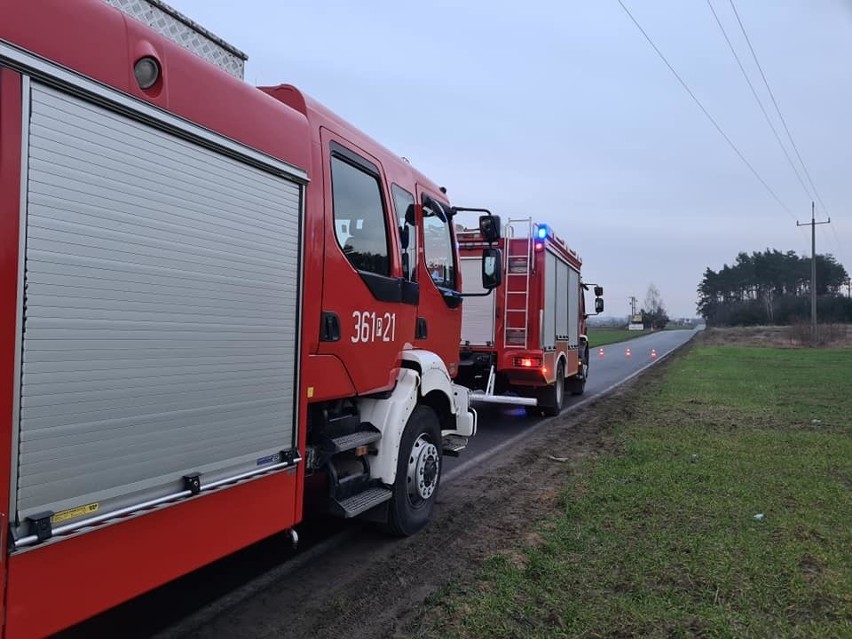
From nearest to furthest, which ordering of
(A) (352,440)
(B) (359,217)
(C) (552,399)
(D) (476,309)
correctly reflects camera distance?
(A) (352,440), (B) (359,217), (D) (476,309), (C) (552,399)

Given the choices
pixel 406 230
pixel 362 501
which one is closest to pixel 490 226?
pixel 406 230

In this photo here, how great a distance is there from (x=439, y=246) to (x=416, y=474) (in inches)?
79.8

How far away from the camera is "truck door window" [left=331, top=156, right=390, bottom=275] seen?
13.1 feet

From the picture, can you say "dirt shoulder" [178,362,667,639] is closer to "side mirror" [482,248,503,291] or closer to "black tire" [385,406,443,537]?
"black tire" [385,406,443,537]

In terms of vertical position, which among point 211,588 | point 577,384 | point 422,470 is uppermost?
point 422,470

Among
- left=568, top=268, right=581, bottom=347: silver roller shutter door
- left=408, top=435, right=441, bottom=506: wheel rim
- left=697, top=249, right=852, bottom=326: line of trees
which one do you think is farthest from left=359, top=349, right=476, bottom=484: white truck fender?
left=697, top=249, right=852, bottom=326: line of trees

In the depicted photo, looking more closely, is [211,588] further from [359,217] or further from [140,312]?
[359,217]

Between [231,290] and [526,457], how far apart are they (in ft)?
18.4

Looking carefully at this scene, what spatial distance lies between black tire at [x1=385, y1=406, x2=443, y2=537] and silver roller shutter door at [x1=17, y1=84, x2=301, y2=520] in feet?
5.18

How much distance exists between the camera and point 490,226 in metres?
5.96

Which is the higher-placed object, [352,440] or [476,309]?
[476,309]

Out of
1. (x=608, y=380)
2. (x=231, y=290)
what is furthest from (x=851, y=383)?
(x=231, y=290)

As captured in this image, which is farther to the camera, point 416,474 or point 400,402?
point 416,474

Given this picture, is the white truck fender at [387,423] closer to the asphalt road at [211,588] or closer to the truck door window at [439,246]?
the asphalt road at [211,588]
